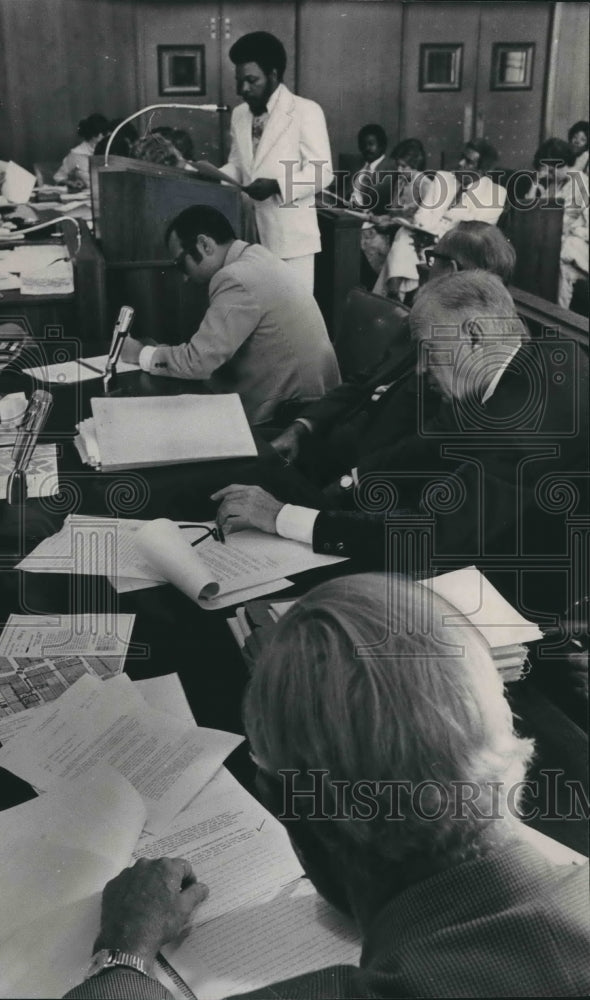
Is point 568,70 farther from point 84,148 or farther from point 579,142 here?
point 84,148

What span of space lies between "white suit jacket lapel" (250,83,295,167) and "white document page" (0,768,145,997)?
1062 mm

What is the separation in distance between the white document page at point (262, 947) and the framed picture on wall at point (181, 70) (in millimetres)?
1215

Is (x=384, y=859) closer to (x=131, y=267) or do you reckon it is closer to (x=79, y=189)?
(x=79, y=189)

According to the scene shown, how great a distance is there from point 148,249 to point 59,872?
1438mm

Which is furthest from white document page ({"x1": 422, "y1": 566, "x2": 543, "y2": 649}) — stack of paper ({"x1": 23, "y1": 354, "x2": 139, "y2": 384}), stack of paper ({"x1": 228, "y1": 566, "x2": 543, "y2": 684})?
stack of paper ({"x1": 23, "y1": 354, "x2": 139, "y2": 384})

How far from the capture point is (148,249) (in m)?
2.10

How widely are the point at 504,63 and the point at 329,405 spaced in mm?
780

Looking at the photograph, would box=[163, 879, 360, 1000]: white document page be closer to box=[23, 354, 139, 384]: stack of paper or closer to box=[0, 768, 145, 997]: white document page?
box=[0, 768, 145, 997]: white document page

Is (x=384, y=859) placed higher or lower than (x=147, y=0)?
lower

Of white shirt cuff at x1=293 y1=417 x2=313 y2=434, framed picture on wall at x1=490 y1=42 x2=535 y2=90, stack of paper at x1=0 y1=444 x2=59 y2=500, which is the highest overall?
framed picture on wall at x1=490 y1=42 x2=535 y2=90

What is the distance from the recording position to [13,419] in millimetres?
1997

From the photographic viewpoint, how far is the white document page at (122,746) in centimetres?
115

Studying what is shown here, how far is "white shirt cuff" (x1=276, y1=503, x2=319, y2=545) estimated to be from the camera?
5.44ft

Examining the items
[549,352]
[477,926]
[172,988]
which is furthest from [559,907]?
[549,352]
